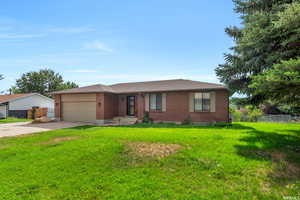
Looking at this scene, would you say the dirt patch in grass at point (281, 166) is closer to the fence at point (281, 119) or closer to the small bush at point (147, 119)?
the small bush at point (147, 119)

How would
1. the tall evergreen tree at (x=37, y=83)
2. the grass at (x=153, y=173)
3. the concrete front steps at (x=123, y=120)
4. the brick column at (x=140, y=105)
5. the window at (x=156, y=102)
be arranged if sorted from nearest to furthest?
the grass at (x=153, y=173), the window at (x=156, y=102), the brick column at (x=140, y=105), the concrete front steps at (x=123, y=120), the tall evergreen tree at (x=37, y=83)

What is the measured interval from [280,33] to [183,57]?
960 cm

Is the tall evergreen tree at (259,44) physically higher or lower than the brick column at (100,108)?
higher

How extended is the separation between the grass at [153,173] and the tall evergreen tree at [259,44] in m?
2.46

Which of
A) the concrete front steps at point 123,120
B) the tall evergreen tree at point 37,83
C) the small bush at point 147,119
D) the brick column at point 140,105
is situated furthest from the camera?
the tall evergreen tree at point 37,83

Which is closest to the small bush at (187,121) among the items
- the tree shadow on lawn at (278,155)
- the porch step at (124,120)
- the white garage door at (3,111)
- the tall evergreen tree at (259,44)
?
the porch step at (124,120)

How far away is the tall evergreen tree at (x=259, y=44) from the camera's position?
5828 mm

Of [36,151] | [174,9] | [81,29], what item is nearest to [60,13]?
[81,29]

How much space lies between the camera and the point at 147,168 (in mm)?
3885

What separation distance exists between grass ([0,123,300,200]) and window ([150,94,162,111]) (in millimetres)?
8614

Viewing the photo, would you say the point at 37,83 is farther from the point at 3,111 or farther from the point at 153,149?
the point at 153,149

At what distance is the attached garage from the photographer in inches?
582

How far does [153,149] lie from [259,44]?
5.95 metres

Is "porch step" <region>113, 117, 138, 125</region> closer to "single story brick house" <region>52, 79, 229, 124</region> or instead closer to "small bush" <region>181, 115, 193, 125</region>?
"single story brick house" <region>52, 79, 229, 124</region>
